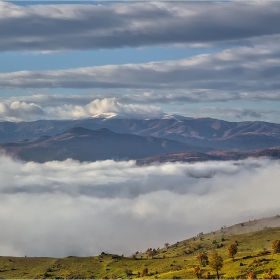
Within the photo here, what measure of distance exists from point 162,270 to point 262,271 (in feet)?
207

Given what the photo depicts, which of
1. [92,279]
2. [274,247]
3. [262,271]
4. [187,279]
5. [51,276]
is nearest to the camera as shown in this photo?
[262,271]

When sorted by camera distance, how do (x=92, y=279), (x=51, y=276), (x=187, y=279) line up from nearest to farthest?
1. (x=187, y=279)
2. (x=92, y=279)
3. (x=51, y=276)

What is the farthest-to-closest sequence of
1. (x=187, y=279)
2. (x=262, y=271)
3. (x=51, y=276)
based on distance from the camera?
1. (x=51, y=276)
2. (x=187, y=279)
3. (x=262, y=271)

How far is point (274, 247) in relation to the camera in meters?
168

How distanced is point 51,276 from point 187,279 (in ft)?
241

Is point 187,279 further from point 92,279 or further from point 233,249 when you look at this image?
point 92,279

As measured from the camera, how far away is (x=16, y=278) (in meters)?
195

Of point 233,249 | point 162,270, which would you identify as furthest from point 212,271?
point 162,270

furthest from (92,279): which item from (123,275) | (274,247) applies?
(274,247)

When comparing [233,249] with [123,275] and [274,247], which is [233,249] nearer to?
[274,247]

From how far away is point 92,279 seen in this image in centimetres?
→ 17962

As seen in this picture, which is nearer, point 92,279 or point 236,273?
point 236,273

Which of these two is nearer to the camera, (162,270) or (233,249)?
(233,249)

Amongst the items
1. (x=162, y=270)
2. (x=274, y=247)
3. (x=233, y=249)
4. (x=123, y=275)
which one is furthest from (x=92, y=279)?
(x=274, y=247)
